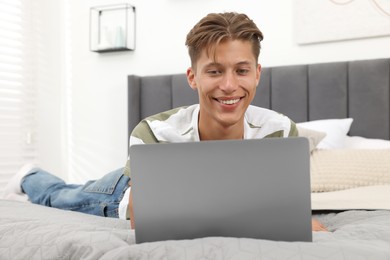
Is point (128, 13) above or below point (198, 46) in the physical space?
above

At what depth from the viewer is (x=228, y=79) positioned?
1.17 meters

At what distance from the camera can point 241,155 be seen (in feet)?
2.43

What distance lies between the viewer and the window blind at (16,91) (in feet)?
9.80

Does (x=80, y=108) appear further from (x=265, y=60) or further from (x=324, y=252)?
(x=324, y=252)

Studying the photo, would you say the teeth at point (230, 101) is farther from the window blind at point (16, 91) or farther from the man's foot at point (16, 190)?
the window blind at point (16, 91)

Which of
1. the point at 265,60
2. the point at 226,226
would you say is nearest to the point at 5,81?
the point at 265,60

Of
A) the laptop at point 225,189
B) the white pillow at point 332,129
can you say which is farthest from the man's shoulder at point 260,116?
the white pillow at point 332,129

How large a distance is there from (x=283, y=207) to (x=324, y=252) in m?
0.11

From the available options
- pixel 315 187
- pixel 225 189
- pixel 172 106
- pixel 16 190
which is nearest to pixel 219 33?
pixel 225 189

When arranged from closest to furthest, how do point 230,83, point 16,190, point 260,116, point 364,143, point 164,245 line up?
point 164,245 < point 230,83 < point 260,116 < point 16,190 < point 364,143

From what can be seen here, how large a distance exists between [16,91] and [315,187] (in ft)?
7.41

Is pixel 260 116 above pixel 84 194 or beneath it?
above

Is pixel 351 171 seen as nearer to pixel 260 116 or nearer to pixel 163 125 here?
pixel 260 116

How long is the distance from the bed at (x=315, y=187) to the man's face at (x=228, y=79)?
385mm
